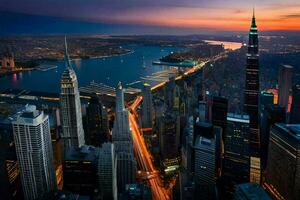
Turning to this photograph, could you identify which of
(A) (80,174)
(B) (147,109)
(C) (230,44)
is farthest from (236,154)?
(C) (230,44)

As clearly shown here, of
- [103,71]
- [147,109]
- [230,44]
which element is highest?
[230,44]

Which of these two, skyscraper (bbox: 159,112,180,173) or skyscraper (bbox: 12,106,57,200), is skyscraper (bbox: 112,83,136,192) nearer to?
skyscraper (bbox: 159,112,180,173)

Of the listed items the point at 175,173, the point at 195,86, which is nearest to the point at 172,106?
the point at 195,86

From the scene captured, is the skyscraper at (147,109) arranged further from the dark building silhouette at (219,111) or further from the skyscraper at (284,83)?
the skyscraper at (284,83)

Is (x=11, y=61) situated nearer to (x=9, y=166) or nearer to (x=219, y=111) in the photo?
(x=9, y=166)

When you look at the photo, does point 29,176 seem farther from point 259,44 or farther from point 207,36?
point 207,36

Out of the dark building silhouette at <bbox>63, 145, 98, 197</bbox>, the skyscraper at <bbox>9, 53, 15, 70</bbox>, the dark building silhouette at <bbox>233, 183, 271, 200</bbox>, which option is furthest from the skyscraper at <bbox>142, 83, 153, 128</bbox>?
the dark building silhouette at <bbox>233, 183, 271, 200</bbox>
